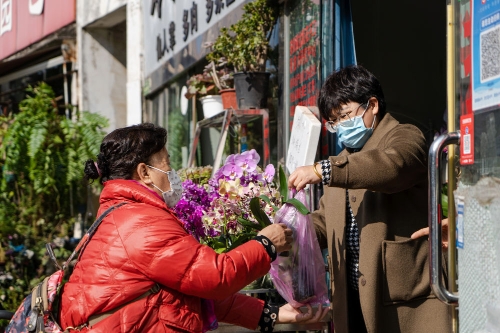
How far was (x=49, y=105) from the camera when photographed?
898 centimetres

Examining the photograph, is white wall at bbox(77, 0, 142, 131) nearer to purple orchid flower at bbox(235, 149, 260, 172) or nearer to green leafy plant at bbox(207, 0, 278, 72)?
green leafy plant at bbox(207, 0, 278, 72)

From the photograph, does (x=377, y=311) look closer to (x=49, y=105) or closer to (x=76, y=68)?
(x=49, y=105)

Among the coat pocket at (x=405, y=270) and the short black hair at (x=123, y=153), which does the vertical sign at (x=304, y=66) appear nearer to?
the coat pocket at (x=405, y=270)

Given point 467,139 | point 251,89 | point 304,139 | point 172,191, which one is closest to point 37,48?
point 251,89

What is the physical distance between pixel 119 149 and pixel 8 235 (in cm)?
567

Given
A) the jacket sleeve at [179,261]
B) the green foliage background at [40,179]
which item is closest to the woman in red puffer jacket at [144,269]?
the jacket sleeve at [179,261]

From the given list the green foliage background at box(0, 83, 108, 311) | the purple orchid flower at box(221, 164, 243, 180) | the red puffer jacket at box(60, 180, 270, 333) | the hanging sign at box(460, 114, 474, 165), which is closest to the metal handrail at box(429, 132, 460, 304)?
the hanging sign at box(460, 114, 474, 165)

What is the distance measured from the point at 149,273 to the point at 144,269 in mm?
22

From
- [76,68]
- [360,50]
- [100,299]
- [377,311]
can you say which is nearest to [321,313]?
[377,311]

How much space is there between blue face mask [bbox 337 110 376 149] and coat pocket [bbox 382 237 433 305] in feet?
1.52

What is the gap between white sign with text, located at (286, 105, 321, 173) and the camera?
3.66 m

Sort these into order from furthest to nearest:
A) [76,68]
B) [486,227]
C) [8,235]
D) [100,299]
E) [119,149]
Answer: [76,68] → [8,235] → [119,149] → [100,299] → [486,227]

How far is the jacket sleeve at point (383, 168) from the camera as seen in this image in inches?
114

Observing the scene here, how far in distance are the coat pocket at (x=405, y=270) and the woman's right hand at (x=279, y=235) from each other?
1.27 feet
